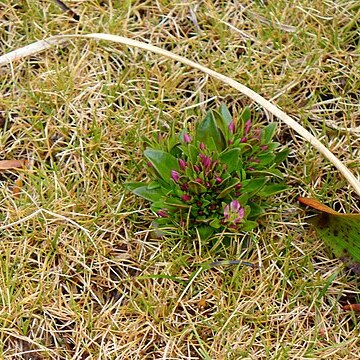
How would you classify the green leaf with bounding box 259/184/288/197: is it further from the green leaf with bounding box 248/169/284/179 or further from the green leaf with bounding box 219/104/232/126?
the green leaf with bounding box 219/104/232/126

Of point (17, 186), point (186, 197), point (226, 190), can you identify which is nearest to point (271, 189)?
point (226, 190)

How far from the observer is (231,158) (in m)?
2.16

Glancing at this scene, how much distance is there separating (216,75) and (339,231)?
0.67m

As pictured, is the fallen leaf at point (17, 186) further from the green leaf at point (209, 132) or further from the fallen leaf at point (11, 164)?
the green leaf at point (209, 132)

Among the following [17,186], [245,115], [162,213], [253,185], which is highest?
[245,115]

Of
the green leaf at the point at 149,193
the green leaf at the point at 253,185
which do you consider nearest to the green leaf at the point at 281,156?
the green leaf at the point at 253,185

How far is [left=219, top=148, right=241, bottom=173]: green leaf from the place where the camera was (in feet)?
7.04

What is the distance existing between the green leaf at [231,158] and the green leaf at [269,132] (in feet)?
0.48

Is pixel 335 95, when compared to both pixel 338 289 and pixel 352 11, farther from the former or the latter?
pixel 338 289

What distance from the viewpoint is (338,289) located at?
218cm

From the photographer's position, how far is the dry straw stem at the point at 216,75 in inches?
89.1

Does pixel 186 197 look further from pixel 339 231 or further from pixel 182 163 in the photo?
pixel 339 231

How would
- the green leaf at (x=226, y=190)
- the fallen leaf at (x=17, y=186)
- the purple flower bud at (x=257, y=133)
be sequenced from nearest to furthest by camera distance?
the green leaf at (x=226, y=190)
the purple flower bud at (x=257, y=133)
the fallen leaf at (x=17, y=186)

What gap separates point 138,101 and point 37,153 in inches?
15.4
